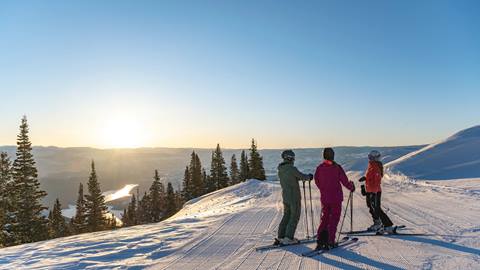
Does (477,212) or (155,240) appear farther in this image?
(477,212)

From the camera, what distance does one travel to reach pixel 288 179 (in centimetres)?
927

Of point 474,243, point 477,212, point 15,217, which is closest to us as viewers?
point 474,243

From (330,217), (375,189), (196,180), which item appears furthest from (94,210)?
(330,217)

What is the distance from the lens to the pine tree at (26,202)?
3003 centimetres

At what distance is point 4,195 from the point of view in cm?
3238

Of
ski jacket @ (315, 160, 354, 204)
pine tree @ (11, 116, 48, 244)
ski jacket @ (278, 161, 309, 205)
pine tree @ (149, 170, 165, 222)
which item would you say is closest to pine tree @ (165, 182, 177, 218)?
pine tree @ (149, 170, 165, 222)

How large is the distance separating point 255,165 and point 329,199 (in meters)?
52.7

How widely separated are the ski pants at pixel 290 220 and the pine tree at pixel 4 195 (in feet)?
85.0

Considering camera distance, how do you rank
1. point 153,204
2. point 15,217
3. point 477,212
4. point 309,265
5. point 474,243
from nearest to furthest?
point 309,265, point 474,243, point 477,212, point 15,217, point 153,204

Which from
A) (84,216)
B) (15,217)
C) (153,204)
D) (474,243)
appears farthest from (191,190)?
(474,243)

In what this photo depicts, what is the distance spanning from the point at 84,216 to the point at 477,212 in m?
39.8

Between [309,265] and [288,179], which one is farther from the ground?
[288,179]

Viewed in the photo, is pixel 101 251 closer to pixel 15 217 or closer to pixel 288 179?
pixel 288 179

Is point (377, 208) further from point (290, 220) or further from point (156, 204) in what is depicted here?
point (156, 204)
